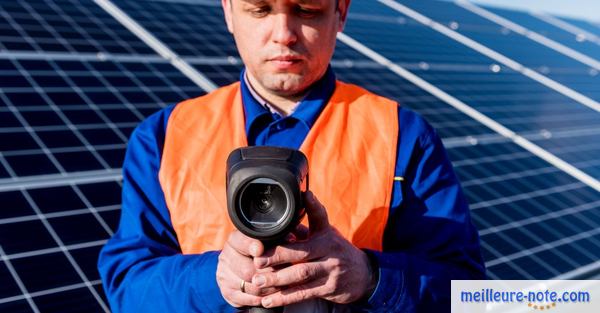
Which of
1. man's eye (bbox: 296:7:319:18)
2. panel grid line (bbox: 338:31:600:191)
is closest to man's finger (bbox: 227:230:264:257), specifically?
man's eye (bbox: 296:7:319:18)

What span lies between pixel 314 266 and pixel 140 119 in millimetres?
3408

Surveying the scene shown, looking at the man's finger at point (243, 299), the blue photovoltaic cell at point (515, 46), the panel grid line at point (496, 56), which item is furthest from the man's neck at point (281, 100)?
the blue photovoltaic cell at point (515, 46)

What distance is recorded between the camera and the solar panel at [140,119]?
11.8ft

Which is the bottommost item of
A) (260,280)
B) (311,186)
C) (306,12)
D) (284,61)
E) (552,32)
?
(260,280)

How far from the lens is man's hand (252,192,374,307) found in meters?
1.67

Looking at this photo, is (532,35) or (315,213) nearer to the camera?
(315,213)

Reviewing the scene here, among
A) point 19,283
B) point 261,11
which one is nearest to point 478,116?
point 19,283

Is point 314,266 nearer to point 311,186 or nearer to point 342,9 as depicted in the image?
point 311,186

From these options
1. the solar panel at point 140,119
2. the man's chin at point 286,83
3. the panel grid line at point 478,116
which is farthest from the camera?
the panel grid line at point 478,116

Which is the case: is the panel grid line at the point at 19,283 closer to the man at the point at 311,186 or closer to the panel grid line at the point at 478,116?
the man at the point at 311,186

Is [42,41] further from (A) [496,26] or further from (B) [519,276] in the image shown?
(A) [496,26]

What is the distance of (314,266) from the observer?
5.62 ft

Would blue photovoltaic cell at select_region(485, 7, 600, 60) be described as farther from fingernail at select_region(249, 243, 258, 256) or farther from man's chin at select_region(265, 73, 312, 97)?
fingernail at select_region(249, 243, 258, 256)

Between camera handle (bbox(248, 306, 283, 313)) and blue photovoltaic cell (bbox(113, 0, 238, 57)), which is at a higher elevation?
blue photovoltaic cell (bbox(113, 0, 238, 57))
